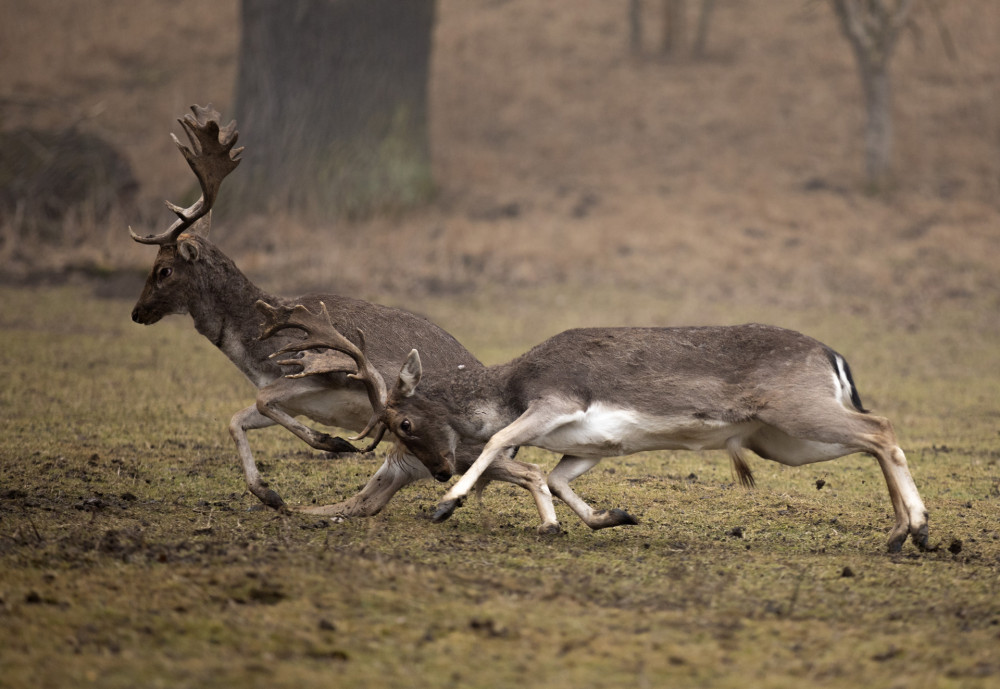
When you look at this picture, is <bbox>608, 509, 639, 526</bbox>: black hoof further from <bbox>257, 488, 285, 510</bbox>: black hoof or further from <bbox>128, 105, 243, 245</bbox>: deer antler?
<bbox>128, 105, 243, 245</bbox>: deer antler

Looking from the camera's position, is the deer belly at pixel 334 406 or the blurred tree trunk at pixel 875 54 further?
the blurred tree trunk at pixel 875 54

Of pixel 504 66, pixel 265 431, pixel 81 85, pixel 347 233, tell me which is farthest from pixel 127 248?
pixel 504 66

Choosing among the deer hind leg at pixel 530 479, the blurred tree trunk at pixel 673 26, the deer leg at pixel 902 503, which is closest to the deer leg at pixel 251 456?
the deer hind leg at pixel 530 479

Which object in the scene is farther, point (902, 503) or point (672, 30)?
point (672, 30)

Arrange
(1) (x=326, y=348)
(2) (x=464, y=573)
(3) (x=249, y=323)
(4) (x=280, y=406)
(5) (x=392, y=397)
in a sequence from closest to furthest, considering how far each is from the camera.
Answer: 1. (2) (x=464, y=573)
2. (5) (x=392, y=397)
3. (1) (x=326, y=348)
4. (4) (x=280, y=406)
5. (3) (x=249, y=323)

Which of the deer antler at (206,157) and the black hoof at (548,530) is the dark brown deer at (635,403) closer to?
the black hoof at (548,530)

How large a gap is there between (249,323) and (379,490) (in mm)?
1833

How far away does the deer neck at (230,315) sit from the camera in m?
8.65

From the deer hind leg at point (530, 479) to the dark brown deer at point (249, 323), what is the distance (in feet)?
1.95

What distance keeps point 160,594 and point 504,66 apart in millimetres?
25745

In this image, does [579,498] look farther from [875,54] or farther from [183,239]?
[875,54]

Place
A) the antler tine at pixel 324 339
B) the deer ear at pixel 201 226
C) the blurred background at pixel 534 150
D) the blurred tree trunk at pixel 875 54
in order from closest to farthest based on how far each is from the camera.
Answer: the antler tine at pixel 324 339 → the deer ear at pixel 201 226 → the blurred background at pixel 534 150 → the blurred tree trunk at pixel 875 54

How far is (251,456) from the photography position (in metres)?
7.91

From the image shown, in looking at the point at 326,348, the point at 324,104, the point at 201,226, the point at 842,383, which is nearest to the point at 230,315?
the point at 201,226
